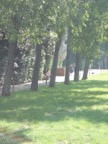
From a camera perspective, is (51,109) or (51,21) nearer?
(51,21)

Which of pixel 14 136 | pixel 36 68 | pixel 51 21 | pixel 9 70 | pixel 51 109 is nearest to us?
pixel 14 136

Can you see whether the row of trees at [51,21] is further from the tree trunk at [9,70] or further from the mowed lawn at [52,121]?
the mowed lawn at [52,121]

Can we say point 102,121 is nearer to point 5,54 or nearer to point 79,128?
point 79,128

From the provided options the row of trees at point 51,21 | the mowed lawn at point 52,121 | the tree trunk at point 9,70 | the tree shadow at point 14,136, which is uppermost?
→ the row of trees at point 51,21

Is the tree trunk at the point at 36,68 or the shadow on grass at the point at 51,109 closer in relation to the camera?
the shadow on grass at the point at 51,109

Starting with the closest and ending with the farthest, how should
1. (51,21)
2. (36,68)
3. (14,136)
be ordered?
(14,136), (51,21), (36,68)

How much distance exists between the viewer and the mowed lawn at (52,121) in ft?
30.4

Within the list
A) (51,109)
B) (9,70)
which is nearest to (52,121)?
(51,109)

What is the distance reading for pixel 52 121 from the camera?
38.6ft

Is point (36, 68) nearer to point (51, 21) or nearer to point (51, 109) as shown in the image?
point (51, 109)

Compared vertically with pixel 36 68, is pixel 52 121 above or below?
below

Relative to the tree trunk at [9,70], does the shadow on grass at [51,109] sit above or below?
below

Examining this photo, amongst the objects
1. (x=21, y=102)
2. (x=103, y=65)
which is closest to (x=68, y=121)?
(x=21, y=102)

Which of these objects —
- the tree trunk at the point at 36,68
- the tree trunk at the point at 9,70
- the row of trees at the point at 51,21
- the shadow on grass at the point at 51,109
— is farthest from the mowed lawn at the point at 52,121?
the tree trunk at the point at 36,68
